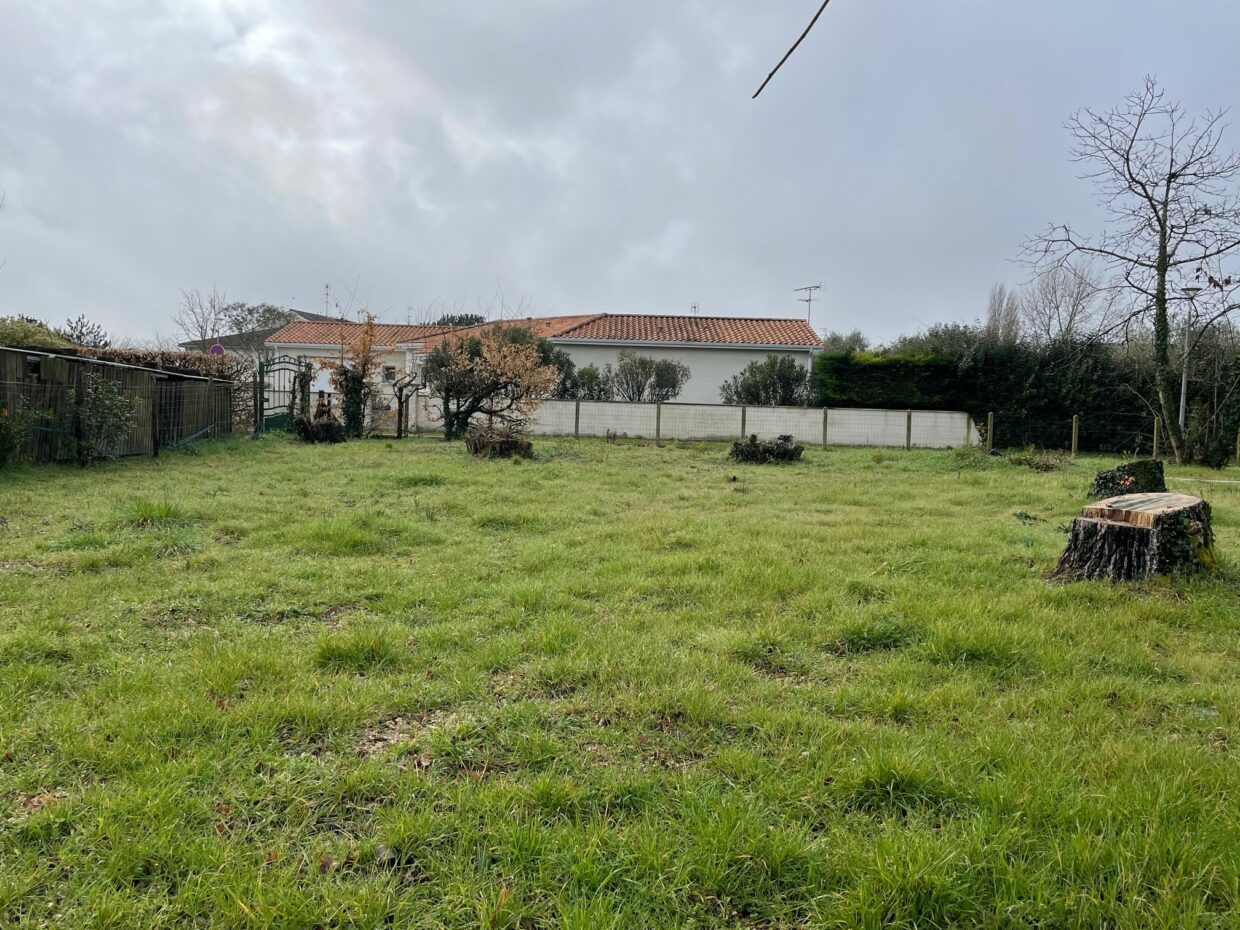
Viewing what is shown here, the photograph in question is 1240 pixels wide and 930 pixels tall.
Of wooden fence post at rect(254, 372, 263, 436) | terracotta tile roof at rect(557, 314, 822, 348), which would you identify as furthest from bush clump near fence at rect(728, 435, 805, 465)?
terracotta tile roof at rect(557, 314, 822, 348)

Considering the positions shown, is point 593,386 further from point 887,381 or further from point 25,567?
point 25,567

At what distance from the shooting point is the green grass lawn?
1841mm

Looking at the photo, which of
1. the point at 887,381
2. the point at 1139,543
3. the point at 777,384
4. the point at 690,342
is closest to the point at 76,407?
the point at 1139,543

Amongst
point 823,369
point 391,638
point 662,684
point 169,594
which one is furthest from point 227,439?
Result: point 823,369

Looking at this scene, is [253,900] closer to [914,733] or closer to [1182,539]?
[914,733]

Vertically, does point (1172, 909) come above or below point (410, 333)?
below

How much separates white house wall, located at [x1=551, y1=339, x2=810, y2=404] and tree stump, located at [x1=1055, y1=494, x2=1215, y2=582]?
24.6 meters

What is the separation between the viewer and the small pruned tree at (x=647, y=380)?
76.6 feet

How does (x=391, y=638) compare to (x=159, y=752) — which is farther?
(x=391, y=638)

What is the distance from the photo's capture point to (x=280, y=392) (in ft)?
60.6

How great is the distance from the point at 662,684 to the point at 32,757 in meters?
2.28

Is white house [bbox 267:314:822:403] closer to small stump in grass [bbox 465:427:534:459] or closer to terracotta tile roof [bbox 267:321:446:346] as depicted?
terracotta tile roof [bbox 267:321:446:346]

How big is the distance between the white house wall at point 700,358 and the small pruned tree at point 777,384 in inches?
232

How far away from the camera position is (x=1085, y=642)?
12.2ft
